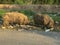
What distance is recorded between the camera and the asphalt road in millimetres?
8727

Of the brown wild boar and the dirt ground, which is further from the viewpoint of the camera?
the brown wild boar

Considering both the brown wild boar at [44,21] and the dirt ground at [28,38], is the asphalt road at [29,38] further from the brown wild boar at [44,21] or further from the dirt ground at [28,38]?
the brown wild boar at [44,21]

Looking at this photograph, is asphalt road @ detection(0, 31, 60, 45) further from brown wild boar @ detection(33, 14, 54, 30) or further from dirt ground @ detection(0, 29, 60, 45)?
brown wild boar @ detection(33, 14, 54, 30)

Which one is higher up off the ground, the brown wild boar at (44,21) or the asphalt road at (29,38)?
the asphalt road at (29,38)

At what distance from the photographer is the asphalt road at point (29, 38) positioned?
8727 millimetres

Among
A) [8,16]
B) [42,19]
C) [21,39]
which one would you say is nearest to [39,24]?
[42,19]

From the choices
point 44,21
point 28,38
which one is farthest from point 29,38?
point 44,21

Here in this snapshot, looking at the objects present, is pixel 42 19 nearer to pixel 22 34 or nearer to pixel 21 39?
pixel 22 34

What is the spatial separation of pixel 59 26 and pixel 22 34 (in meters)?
2.48

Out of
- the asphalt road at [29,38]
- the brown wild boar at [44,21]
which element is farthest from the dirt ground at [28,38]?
the brown wild boar at [44,21]

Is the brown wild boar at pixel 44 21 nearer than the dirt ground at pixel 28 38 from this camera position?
No

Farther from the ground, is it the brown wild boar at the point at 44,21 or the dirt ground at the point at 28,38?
the dirt ground at the point at 28,38

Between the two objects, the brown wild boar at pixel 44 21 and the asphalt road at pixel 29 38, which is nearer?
the asphalt road at pixel 29 38

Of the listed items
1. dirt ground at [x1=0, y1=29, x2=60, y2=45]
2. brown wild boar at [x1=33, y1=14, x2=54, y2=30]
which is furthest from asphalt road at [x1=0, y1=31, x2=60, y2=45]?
brown wild boar at [x1=33, y1=14, x2=54, y2=30]
